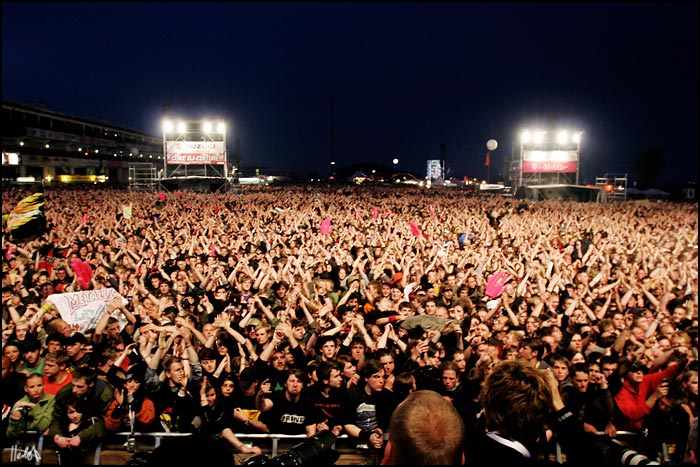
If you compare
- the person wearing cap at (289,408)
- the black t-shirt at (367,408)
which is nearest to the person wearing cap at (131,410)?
the person wearing cap at (289,408)

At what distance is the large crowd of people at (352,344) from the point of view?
3893mm

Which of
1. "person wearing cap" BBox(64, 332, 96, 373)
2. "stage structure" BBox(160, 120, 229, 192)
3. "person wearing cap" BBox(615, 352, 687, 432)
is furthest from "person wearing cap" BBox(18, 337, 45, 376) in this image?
"stage structure" BBox(160, 120, 229, 192)

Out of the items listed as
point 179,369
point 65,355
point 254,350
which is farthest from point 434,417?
point 65,355

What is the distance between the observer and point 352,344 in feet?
17.1

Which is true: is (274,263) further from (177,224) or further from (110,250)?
(177,224)

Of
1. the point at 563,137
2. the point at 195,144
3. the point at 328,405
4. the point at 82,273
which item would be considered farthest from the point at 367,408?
the point at 563,137

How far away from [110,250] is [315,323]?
5955 mm

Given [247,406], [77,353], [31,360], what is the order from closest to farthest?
1. [247,406]
2. [31,360]
3. [77,353]

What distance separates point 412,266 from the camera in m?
9.22

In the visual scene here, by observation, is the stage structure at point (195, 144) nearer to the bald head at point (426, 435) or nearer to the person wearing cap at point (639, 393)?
the person wearing cap at point (639, 393)

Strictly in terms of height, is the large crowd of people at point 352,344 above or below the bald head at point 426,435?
below

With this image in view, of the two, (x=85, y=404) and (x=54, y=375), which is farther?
(x=54, y=375)

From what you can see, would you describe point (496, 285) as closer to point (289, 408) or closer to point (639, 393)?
point (639, 393)

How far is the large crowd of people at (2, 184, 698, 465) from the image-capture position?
3.89 meters
